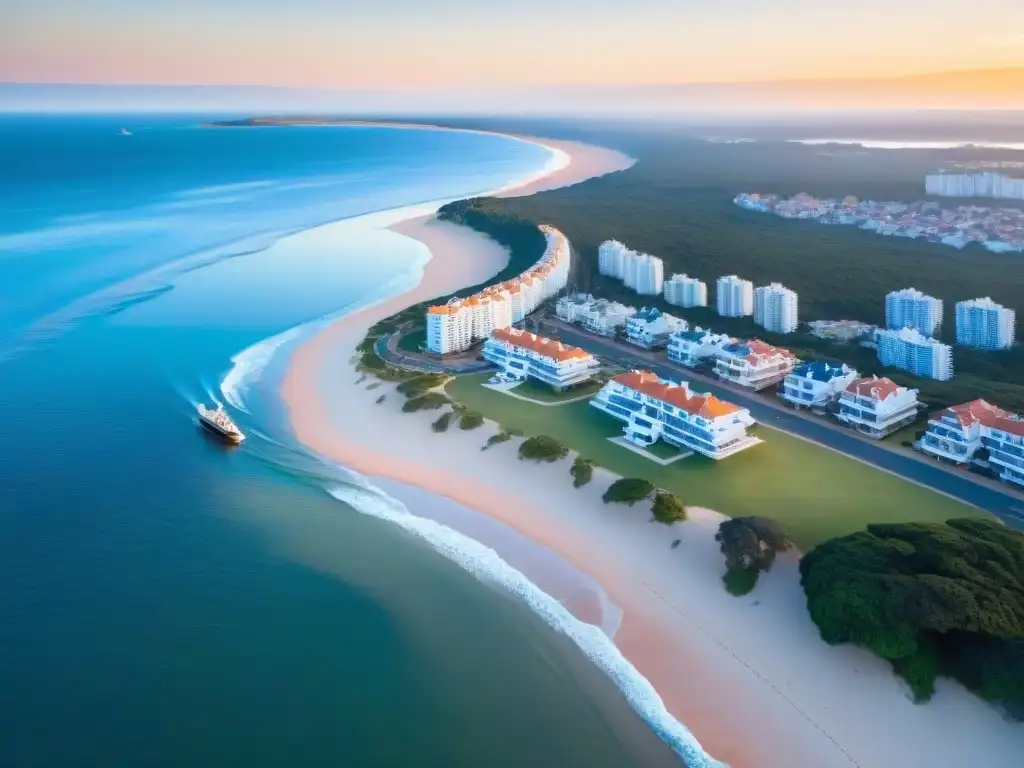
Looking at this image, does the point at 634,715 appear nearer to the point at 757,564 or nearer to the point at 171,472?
the point at 757,564

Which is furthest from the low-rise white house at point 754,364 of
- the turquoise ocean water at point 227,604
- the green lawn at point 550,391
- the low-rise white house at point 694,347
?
the turquoise ocean water at point 227,604

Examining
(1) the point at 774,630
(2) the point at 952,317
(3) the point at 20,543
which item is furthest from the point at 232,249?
(1) the point at 774,630

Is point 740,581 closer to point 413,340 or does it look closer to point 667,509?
point 667,509

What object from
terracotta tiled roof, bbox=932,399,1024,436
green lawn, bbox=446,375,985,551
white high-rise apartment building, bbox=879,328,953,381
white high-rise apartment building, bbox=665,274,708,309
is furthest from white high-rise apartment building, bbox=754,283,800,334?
terracotta tiled roof, bbox=932,399,1024,436

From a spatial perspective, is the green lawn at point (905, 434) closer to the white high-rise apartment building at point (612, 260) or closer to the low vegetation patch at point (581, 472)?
the low vegetation patch at point (581, 472)

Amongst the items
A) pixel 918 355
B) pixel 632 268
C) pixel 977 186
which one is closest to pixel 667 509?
pixel 918 355

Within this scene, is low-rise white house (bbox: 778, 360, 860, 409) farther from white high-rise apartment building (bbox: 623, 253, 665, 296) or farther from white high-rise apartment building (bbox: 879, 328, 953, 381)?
white high-rise apartment building (bbox: 623, 253, 665, 296)
